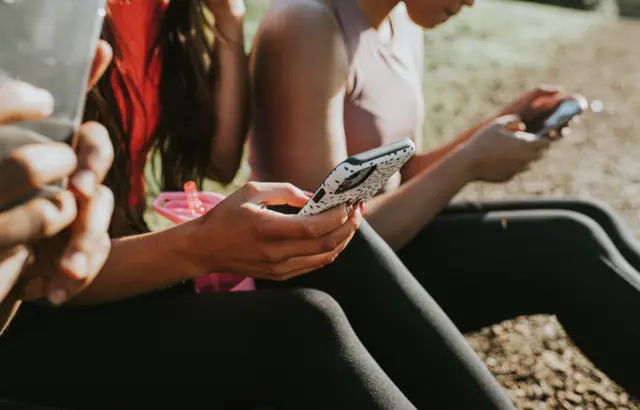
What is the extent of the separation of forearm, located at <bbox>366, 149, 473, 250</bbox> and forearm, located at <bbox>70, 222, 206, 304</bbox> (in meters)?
0.56

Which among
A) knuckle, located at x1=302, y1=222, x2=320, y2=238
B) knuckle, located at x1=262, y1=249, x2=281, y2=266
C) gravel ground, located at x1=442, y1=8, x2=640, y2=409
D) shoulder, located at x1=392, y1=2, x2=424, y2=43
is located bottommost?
gravel ground, located at x1=442, y1=8, x2=640, y2=409

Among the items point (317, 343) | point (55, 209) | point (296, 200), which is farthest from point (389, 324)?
point (55, 209)

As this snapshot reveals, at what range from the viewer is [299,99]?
153 centimetres

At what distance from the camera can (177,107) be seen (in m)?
1.72

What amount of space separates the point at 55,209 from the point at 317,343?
605mm

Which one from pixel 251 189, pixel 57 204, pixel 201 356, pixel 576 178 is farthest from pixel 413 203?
pixel 576 178

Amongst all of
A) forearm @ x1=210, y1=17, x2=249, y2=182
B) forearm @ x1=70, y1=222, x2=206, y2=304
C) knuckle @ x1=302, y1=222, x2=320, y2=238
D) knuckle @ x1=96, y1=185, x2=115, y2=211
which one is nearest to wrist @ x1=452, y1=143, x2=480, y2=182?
forearm @ x1=210, y1=17, x2=249, y2=182

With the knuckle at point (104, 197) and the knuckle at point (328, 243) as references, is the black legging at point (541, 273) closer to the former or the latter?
the knuckle at point (328, 243)

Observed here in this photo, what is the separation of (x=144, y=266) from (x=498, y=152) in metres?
0.93

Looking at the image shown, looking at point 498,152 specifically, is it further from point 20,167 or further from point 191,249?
point 20,167

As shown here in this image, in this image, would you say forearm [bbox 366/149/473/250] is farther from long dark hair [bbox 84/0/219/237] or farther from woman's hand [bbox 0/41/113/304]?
woman's hand [bbox 0/41/113/304]

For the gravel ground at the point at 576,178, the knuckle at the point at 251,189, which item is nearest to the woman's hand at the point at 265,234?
the knuckle at the point at 251,189

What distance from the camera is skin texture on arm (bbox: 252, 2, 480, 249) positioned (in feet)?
5.00

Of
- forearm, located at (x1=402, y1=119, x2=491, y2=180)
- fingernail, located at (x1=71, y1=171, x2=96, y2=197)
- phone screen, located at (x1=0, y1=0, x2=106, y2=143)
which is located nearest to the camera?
phone screen, located at (x1=0, y1=0, x2=106, y2=143)
